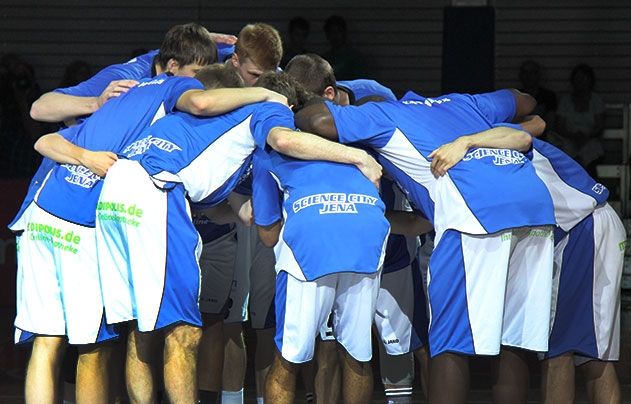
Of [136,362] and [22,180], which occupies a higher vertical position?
[22,180]

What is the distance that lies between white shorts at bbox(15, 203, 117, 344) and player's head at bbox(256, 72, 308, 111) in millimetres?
1158

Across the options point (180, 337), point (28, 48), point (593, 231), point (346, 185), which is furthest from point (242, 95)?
point (28, 48)

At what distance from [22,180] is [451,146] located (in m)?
6.26

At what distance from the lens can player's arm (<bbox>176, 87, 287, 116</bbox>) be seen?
6160mm

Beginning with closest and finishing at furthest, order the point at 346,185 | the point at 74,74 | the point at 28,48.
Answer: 1. the point at 346,185
2. the point at 74,74
3. the point at 28,48

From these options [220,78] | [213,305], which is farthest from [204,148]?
[213,305]

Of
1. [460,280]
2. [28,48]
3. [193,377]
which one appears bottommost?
[193,377]

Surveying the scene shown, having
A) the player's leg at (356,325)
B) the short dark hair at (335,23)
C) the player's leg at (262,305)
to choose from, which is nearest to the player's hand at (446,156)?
the player's leg at (356,325)

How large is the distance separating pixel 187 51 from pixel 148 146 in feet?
2.53

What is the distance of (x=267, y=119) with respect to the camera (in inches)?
240

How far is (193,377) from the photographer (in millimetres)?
6098

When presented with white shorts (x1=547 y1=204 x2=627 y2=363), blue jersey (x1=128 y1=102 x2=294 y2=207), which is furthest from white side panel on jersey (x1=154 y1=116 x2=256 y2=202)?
white shorts (x1=547 y1=204 x2=627 y2=363)

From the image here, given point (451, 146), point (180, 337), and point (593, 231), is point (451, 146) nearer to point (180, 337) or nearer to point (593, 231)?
point (593, 231)

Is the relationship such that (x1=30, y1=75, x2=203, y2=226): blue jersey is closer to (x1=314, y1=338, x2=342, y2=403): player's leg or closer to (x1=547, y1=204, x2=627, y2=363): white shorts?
(x1=314, y1=338, x2=342, y2=403): player's leg
